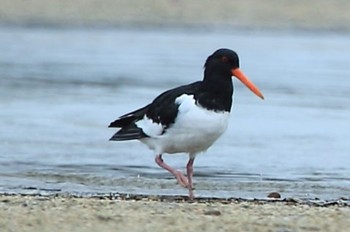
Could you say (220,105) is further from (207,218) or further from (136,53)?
(136,53)

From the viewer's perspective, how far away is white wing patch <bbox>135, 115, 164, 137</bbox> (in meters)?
9.20

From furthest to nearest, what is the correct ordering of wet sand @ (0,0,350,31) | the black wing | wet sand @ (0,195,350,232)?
wet sand @ (0,0,350,31), the black wing, wet sand @ (0,195,350,232)

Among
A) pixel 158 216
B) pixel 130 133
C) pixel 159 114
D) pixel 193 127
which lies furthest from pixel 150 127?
pixel 158 216

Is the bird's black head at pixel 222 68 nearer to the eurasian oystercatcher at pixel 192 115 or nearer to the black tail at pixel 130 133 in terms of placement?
the eurasian oystercatcher at pixel 192 115

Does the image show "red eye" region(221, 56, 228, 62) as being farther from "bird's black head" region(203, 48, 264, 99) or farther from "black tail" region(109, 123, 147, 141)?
"black tail" region(109, 123, 147, 141)

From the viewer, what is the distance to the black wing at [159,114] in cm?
908

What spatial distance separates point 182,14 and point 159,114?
24.7m

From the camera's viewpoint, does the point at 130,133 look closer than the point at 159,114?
No

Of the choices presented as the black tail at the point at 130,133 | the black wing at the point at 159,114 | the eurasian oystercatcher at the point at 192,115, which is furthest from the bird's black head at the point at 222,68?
the black tail at the point at 130,133

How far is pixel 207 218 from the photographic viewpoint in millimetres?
7344

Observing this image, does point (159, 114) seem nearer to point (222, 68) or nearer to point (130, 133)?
point (130, 133)

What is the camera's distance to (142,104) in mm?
16188

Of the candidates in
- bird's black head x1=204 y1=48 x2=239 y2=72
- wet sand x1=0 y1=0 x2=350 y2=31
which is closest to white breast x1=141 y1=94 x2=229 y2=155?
bird's black head x1=204 y1=48 x2=239 y2=72

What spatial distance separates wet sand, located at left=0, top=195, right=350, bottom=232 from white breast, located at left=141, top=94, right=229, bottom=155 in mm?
781
